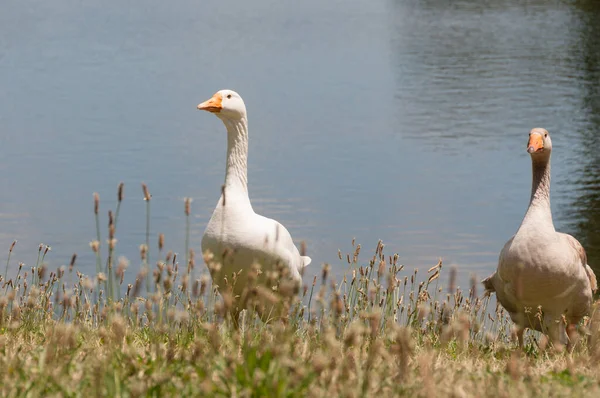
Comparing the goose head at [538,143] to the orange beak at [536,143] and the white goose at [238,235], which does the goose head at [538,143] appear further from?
the white goose at [238,235]

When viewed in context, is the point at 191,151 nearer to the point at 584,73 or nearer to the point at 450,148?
the point at 450,148

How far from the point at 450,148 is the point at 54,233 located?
1205 centimetres

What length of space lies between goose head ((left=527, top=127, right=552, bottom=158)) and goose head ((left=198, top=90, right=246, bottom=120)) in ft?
7.87

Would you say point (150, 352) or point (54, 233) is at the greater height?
point (150, 352)

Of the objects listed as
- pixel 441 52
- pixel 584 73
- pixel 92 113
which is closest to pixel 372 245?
pixel 92 113

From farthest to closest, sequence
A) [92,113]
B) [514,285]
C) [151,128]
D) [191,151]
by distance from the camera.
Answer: [92,113] → [151,128] → [191,151] → [514,285]

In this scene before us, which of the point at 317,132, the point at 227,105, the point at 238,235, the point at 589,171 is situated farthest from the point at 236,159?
the point at 317,132

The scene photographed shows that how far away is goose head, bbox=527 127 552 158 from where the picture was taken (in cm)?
817

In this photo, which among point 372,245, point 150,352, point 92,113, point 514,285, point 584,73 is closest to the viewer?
point 150,352

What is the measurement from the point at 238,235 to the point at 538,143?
2590mm

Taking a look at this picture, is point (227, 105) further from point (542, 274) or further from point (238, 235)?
point (542, 274)

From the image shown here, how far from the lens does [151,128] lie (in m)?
27.8

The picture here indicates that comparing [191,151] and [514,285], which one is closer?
[514,285]

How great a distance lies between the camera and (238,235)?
771 cm
